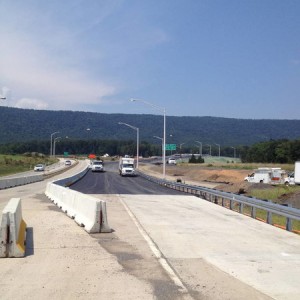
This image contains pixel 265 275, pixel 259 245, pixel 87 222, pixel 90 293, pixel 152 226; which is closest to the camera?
pixel 90 293

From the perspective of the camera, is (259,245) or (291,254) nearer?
(291,254)

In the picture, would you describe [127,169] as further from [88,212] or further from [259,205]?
[88,212]

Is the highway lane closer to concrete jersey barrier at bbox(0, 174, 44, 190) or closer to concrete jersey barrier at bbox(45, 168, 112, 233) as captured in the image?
concrete jersey barrier at bbox(45, 168, 112, 233)

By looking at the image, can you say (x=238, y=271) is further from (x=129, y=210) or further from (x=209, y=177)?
(x=209, y=177)

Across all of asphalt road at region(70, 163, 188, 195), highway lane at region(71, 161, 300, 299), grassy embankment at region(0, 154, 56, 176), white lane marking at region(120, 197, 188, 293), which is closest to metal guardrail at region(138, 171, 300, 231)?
highway lane at region(71, 161, 300, 299)

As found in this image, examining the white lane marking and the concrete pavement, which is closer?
the concrete pavement

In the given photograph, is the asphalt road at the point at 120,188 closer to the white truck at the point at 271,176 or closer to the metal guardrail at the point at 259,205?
the metal guardrail at the point at 259,205

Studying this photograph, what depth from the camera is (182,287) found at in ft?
26.4

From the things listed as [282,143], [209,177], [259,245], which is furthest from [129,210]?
[282,143]

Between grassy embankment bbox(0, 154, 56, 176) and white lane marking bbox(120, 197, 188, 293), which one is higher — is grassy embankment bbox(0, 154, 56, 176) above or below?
below

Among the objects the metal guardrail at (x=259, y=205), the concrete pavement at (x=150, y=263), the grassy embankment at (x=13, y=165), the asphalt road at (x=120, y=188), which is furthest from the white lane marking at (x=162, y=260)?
the grassy embankment at (x=13, y=165)

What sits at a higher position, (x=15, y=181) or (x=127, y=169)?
(x=127, y=169)

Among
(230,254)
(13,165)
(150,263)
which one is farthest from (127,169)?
(150,263)

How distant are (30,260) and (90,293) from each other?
2.86m
